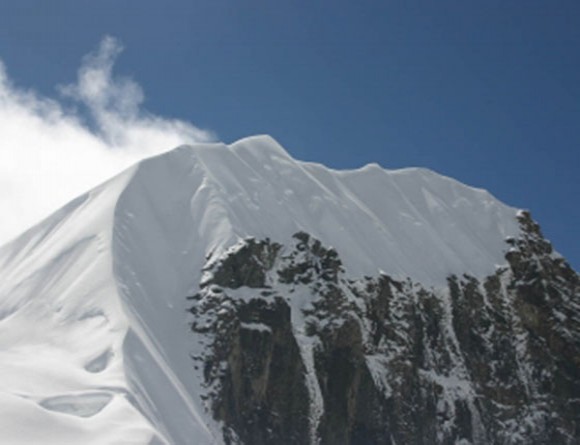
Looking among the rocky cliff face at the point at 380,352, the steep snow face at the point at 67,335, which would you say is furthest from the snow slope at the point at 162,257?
the rocky cliff face at the point at 380,352

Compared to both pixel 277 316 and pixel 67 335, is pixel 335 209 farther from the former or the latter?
pixel 67 335

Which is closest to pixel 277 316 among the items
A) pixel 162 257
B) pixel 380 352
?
pixel 380 352

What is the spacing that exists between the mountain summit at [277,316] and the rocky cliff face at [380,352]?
0.11 metres

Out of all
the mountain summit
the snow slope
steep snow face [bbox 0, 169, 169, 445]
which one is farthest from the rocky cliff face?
steep snow face [bbox 0, 169, 169, 445]

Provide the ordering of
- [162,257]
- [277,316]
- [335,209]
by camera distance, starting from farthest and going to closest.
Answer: [335,209], [162,257], [277,316]

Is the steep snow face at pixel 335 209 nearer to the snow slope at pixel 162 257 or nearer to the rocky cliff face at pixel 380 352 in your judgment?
the snow slope at pixel 162 257

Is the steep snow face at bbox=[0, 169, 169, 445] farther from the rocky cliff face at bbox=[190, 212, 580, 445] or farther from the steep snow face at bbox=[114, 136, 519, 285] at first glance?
the rocky cliff face at bbox=[190, 212, 580, 445]

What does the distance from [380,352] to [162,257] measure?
14073 mm

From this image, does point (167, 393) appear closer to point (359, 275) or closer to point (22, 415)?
point (22, 415)

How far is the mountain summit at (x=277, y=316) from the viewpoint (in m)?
34.4

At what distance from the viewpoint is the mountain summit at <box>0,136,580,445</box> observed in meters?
34.4

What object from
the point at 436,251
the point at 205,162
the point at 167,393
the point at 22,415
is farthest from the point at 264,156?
the point at 22,415

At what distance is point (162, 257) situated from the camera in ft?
144

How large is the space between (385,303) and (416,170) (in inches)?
1025
